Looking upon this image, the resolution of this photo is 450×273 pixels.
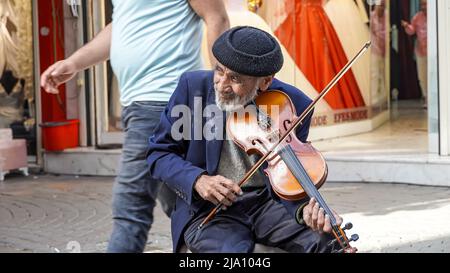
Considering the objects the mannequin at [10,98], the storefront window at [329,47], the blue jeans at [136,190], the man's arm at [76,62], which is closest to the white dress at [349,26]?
the storefront window at [329,47]

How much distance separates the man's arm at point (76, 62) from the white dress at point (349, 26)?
5.18 m

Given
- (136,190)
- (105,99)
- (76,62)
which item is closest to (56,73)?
(76,62)

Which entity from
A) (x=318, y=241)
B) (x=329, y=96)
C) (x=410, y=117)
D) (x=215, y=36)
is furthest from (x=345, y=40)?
(x=318, y=241)

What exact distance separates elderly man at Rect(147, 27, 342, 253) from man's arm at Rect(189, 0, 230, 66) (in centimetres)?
31

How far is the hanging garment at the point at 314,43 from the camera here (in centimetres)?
883

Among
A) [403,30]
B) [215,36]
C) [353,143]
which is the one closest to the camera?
→ [215,36]

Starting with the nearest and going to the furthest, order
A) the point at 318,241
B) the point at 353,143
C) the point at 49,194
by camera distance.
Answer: the point at 318,241, the point at 49,194, the point at 353,143

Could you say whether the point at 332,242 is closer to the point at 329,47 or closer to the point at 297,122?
the point at 297,122

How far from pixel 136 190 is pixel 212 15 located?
0.76 metres

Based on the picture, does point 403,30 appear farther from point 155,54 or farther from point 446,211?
point 155,54

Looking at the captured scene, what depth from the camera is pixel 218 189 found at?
3.42 meters

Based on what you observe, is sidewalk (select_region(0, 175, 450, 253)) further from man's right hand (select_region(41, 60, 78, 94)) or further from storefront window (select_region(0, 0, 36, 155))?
man's right hand (select_region(41, 60, 78, 94))

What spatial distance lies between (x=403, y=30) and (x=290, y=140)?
1203 cm

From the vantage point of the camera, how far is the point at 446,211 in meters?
6.46
